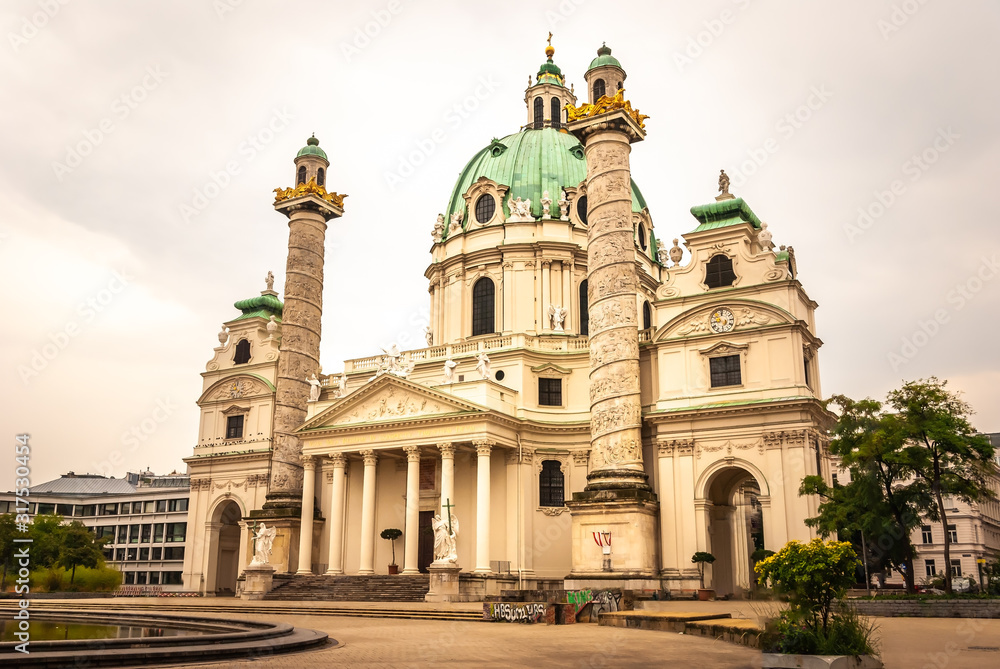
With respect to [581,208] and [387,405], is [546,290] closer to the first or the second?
[581,208]

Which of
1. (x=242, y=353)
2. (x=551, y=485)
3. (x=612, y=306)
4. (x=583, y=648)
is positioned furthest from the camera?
(x=242, y=353)

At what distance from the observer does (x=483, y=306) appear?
51.6 m

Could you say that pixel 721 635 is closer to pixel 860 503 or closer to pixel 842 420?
pixel 860 503

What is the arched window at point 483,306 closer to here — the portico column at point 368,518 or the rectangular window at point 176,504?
the portico column at point 368,518

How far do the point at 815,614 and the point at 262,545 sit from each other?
32388 mm

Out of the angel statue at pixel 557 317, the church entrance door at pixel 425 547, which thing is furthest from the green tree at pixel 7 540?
the angel statue at pixel 557 317

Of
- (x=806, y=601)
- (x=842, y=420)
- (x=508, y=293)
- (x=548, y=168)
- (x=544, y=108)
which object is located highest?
(x=544, y=108)

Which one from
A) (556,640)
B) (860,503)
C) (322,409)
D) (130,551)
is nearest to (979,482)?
(860,503)

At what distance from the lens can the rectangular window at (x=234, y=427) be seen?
5250 cm

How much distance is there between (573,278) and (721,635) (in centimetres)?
3287

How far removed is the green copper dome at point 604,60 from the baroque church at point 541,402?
0.55 ft

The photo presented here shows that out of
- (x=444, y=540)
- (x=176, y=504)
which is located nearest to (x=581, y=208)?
(x=444, y=540)

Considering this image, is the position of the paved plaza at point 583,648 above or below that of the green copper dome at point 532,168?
below

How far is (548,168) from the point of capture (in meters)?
53.6
